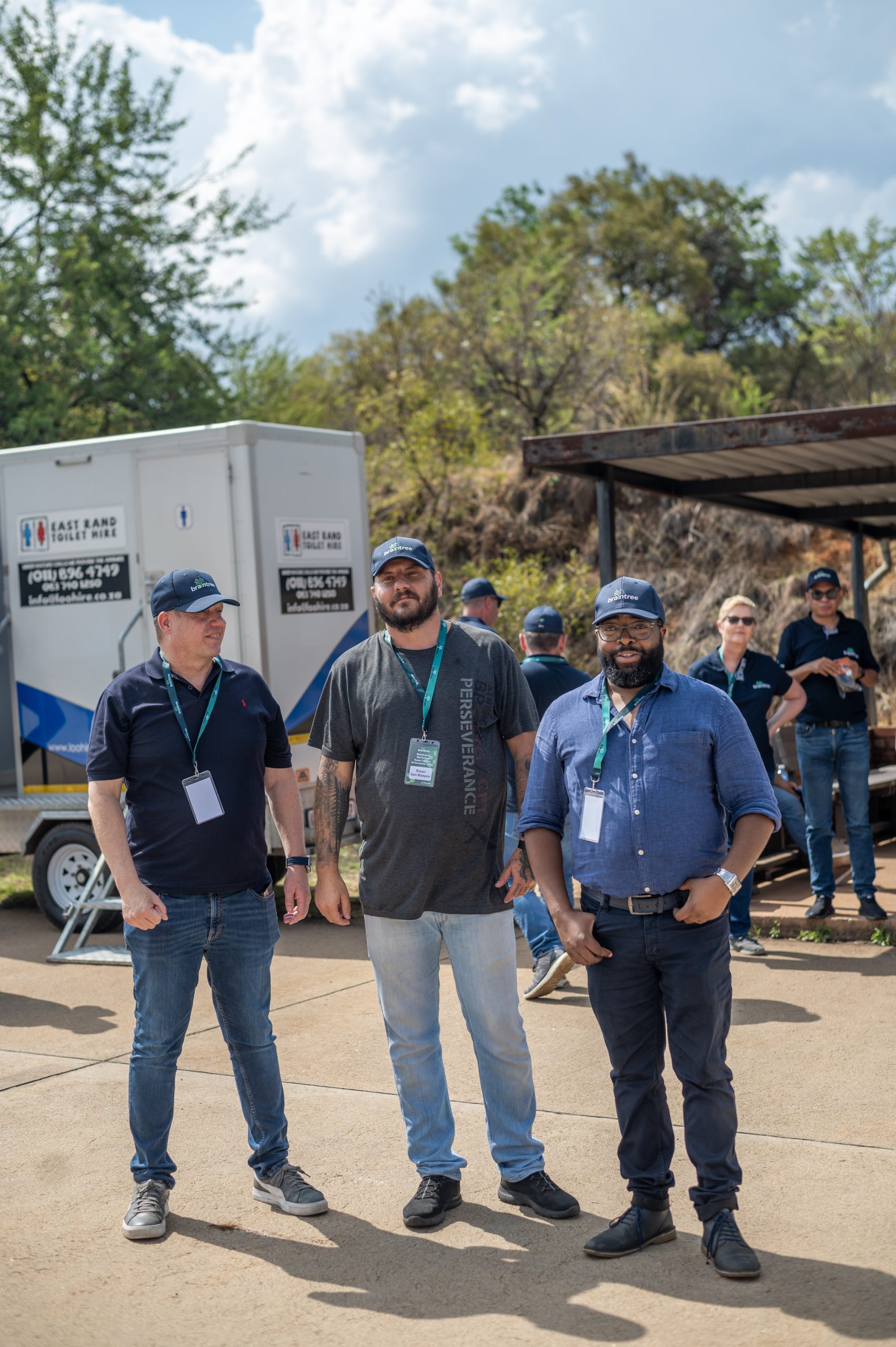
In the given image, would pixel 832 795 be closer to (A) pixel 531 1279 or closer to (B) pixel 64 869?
(A) pixel 531 1279

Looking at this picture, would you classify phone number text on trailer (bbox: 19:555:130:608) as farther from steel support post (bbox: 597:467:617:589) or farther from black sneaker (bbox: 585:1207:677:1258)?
black sneaker (bbox: 585:1207:677:1258)

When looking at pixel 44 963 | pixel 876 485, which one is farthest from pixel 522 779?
pixel 876 485

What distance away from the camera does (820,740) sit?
25.9ft

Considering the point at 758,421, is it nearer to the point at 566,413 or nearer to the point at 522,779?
the point at 522,779

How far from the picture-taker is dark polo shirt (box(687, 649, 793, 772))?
716 centimetres

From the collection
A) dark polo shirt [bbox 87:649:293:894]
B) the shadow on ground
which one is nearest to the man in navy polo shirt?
dark polo shirt [bbox 87:649:293:894]

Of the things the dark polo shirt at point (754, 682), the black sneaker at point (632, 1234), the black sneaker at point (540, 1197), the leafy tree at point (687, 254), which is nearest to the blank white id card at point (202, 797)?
the black sneaker at point (540, 1197)

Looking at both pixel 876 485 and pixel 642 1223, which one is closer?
pixel 642 1223

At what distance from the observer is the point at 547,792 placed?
391 centimetres

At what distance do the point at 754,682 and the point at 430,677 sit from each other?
3463 millimetres

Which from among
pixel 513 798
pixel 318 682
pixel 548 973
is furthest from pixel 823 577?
pixel 318 682

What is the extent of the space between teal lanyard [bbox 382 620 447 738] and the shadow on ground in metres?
1.48

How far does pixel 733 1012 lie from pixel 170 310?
57.7 feet

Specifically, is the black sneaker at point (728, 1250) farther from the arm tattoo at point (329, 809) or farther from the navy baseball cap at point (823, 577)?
the navy baseball cap at point (823, 577)
